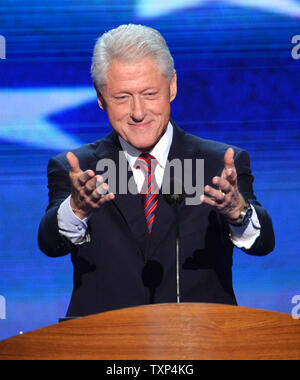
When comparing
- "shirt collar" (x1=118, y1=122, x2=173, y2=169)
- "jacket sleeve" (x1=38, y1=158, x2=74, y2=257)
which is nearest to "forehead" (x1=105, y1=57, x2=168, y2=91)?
"shirt collar" (x1=118, y1=122, x2=173, y2=169)

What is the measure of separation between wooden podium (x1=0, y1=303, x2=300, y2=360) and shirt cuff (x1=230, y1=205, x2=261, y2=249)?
50 centimetres

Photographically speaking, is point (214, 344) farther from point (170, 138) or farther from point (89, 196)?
point (170, 138)

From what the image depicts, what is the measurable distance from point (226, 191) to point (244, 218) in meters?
0.15

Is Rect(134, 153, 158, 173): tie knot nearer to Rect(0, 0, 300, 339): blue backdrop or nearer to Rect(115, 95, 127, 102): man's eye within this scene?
Rect(115, 95, 127, 102): man's eye

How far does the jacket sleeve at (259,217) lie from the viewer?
6.06 ft

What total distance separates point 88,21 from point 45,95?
0.38 meters

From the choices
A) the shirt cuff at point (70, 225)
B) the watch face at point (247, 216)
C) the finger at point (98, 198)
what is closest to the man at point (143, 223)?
the shirt cuff at point (70, 225)

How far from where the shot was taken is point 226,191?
61.1 inches

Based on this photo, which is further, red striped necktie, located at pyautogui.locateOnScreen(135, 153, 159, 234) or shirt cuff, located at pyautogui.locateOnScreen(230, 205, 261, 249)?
red striped necktie, located at pyautogui.locateOnScreen(135, 153, 159, 234)

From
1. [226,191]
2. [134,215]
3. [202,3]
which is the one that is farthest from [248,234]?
[202,3]

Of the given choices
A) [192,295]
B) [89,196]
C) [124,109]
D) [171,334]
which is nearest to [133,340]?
[171,334]

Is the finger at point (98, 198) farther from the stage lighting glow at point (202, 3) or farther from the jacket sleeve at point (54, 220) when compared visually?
the stage lighting glow at point (202, 3)

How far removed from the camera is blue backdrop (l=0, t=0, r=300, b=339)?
9.43ft

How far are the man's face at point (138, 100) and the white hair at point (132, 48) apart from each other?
19 millimetres
